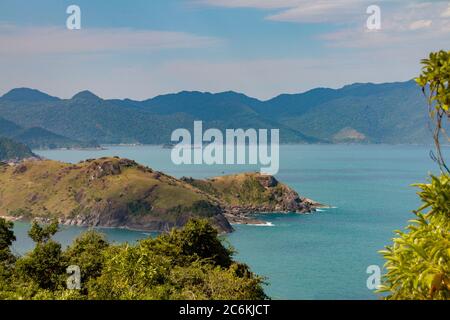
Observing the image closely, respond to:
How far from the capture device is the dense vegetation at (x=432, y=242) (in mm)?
13221

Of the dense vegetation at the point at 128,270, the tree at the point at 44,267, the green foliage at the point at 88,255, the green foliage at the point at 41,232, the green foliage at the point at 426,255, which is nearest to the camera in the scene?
the green foliage at the point at 426,255

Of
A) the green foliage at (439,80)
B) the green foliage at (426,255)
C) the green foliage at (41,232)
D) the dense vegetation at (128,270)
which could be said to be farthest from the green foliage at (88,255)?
the green foliage at (439,80)

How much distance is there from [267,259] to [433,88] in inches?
5878

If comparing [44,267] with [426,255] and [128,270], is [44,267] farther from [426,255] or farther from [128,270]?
[426,255]

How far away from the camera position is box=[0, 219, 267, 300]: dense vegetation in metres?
26.6

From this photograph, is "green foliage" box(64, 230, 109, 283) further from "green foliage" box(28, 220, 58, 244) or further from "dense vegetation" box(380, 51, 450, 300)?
"dense vegetation" box(380, 51, 450, 300)

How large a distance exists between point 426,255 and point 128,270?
1824 cm

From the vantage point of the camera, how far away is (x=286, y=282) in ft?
445

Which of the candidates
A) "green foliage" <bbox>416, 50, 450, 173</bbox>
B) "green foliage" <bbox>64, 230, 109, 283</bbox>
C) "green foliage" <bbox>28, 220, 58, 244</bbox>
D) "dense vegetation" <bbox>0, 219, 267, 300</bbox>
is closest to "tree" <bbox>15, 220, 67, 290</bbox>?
"dense vegetation" <bbox>0, 219, 267, 300</bbox>

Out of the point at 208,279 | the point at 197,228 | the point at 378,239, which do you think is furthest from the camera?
the point at 378,239

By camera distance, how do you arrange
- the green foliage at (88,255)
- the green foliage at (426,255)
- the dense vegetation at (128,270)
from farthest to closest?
1. the green foliage at (88,255)
2. the dense vegetation at (128,270)
3. the green foliage at (426,255)

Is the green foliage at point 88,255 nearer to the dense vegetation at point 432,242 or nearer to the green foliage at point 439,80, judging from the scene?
the dense vegetation at point 432,242
